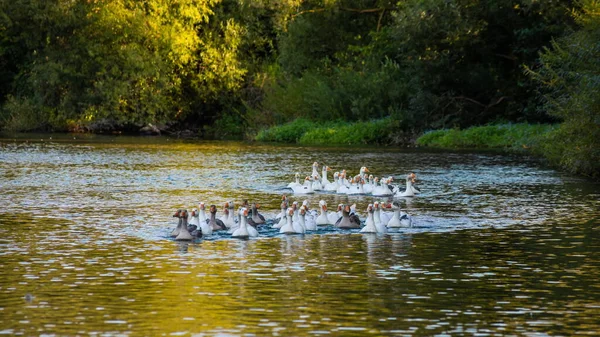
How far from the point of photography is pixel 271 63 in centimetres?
7575

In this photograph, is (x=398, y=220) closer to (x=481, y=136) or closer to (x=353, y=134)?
(x=481, y=136)

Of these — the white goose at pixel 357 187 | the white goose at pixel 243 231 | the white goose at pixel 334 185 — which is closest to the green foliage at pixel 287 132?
the white goose at pixel 334 185

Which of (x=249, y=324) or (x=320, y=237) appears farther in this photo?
(x=320, y=237)

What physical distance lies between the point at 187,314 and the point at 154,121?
6031 centimetres

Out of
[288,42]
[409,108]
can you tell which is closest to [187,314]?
[409,108]

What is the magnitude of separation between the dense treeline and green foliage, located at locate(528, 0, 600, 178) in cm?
938

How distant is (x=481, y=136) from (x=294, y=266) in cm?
3829

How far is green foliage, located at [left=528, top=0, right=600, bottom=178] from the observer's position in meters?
34.7

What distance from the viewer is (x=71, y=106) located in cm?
7219

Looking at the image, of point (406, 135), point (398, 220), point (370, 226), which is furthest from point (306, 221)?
point (406, 135)

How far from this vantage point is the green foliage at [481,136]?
5334 centimetres

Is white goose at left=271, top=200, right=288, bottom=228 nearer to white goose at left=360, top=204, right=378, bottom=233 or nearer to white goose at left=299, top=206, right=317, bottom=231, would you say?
white goose at left=299, top=206, right=317, bottom=231

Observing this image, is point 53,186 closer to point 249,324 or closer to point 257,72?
point 249,324

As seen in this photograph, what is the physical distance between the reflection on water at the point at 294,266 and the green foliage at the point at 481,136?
61.8 feet
